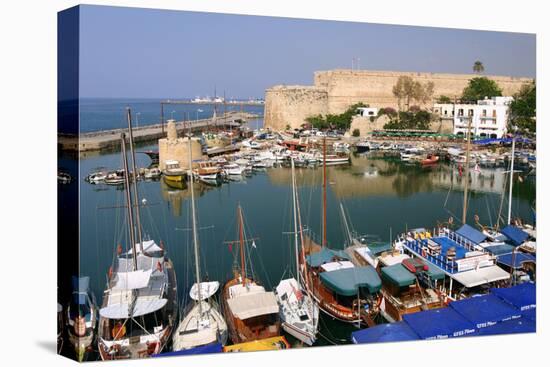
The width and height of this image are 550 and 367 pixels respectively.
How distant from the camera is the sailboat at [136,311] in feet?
11.0

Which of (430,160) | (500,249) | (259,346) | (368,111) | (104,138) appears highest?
(368,111)

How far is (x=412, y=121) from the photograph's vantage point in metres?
13.0

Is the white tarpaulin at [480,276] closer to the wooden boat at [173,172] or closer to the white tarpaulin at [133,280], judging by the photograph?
the white tarpaulin at [133,280]

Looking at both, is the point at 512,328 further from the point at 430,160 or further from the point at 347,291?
the point at 430,160

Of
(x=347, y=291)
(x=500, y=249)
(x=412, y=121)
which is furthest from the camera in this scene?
(x=412, y=121)

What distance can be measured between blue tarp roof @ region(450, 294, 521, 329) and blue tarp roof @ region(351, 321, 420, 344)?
445mm

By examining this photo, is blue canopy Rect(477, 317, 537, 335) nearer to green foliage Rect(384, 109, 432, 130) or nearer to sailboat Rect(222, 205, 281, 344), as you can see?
sailboat Rect(222, 205, 281, 344)

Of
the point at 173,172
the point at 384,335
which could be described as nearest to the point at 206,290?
the point at 384,335

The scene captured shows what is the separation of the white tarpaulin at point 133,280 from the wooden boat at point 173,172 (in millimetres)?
6123

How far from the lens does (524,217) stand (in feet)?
20.0

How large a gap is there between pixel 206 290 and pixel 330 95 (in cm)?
1141

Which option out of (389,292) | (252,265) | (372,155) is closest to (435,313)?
(389,292)

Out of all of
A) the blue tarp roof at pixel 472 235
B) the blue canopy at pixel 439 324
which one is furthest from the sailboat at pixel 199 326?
the blue tarp roof at pixel 472 235

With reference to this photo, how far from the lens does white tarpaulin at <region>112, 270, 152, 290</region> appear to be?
3.66m
